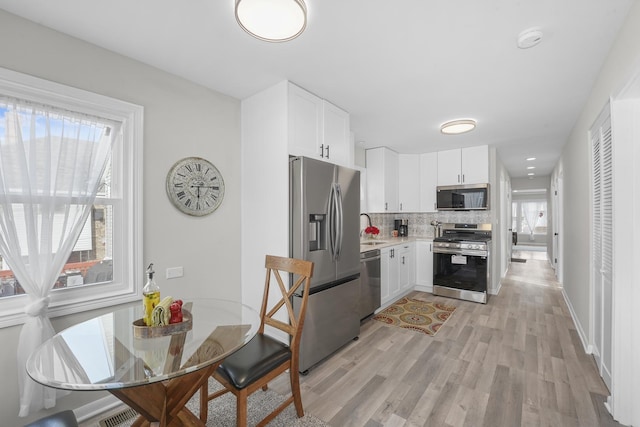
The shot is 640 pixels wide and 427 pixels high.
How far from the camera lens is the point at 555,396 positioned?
6.69ft

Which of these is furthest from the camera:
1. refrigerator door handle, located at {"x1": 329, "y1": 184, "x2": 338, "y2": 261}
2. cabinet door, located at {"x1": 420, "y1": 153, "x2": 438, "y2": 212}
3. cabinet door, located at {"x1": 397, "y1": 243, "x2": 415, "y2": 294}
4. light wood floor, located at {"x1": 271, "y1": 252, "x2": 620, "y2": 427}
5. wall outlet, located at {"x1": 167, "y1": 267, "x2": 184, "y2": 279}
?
cabinet door, located at {"x1": 420, "y1": 153, "x2": 438, "y2": 212}

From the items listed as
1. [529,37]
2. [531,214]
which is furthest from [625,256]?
[531,214]

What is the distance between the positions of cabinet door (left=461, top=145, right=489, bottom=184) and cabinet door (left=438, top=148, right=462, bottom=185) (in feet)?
0.27

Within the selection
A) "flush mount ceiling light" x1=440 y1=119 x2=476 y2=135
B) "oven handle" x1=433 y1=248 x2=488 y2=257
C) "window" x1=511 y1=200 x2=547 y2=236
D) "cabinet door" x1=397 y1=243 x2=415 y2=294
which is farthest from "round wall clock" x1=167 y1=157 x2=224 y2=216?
"window" x1=511 y1=200 x2=547 y2=236

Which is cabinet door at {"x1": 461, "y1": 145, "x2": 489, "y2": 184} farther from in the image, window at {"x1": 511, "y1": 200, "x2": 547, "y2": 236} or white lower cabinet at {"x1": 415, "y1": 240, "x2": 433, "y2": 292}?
window at {"x1": 511, "y1": 200, "x2": 547, "y2": 236}

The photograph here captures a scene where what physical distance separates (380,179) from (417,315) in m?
2.24

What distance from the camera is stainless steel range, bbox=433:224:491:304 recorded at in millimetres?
4141

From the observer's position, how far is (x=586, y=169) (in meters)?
2.72

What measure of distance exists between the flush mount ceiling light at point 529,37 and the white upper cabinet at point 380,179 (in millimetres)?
2877

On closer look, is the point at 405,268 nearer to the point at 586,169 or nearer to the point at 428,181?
the point at 428,181

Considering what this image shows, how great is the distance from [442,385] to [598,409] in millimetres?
1003

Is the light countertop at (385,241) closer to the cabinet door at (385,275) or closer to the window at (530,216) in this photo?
the cabinet door at (385,275)

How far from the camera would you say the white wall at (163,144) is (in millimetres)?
1630

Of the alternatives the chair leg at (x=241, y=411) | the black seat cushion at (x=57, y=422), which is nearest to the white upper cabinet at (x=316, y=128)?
the chair leg at (x=241, y=411)
